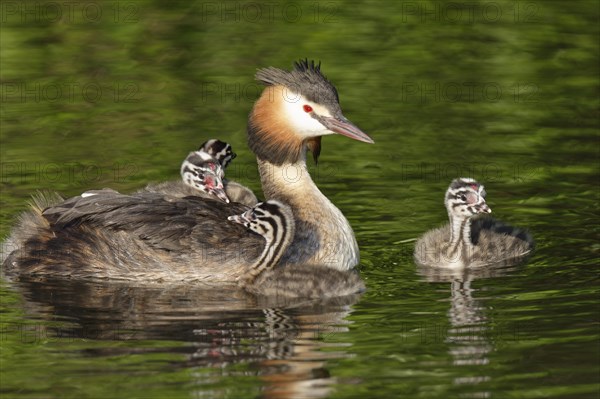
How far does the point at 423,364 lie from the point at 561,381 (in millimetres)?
834

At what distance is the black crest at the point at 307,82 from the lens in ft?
39.0

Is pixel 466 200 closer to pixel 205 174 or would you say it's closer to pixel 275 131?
pixel 275 131

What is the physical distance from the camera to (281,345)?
9.63 m

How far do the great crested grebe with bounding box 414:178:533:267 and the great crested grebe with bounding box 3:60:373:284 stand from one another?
2.02 feet

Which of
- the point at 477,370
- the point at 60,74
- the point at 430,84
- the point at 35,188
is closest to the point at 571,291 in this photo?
the point at 477,370

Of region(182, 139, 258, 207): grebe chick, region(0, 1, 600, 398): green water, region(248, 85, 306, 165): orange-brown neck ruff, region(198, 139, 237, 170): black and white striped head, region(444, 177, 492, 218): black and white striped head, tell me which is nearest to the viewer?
region(0, 1, 600, 398): green water

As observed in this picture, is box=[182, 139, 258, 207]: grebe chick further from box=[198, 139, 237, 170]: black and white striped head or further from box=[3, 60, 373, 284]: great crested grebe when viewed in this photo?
box=[3, 60, 373, 284]: great crested grebe

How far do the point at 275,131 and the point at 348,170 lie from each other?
2.36 meters

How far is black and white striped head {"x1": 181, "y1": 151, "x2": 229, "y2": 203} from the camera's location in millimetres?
12672

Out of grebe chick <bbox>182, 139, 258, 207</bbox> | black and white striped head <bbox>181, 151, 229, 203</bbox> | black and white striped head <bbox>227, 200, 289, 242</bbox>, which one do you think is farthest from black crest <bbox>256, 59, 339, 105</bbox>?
grebe chick <bbox>182, 139, 258, 207</bbox>

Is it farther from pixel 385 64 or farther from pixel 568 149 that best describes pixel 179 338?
pixel 385 64

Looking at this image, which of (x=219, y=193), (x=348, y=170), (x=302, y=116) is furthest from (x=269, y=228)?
(x=348, y=170)

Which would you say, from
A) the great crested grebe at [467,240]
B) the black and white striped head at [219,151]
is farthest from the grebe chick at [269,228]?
the black and white striped head at [219,151]

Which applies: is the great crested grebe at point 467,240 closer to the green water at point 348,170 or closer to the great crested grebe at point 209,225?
the green water at point 348,170
